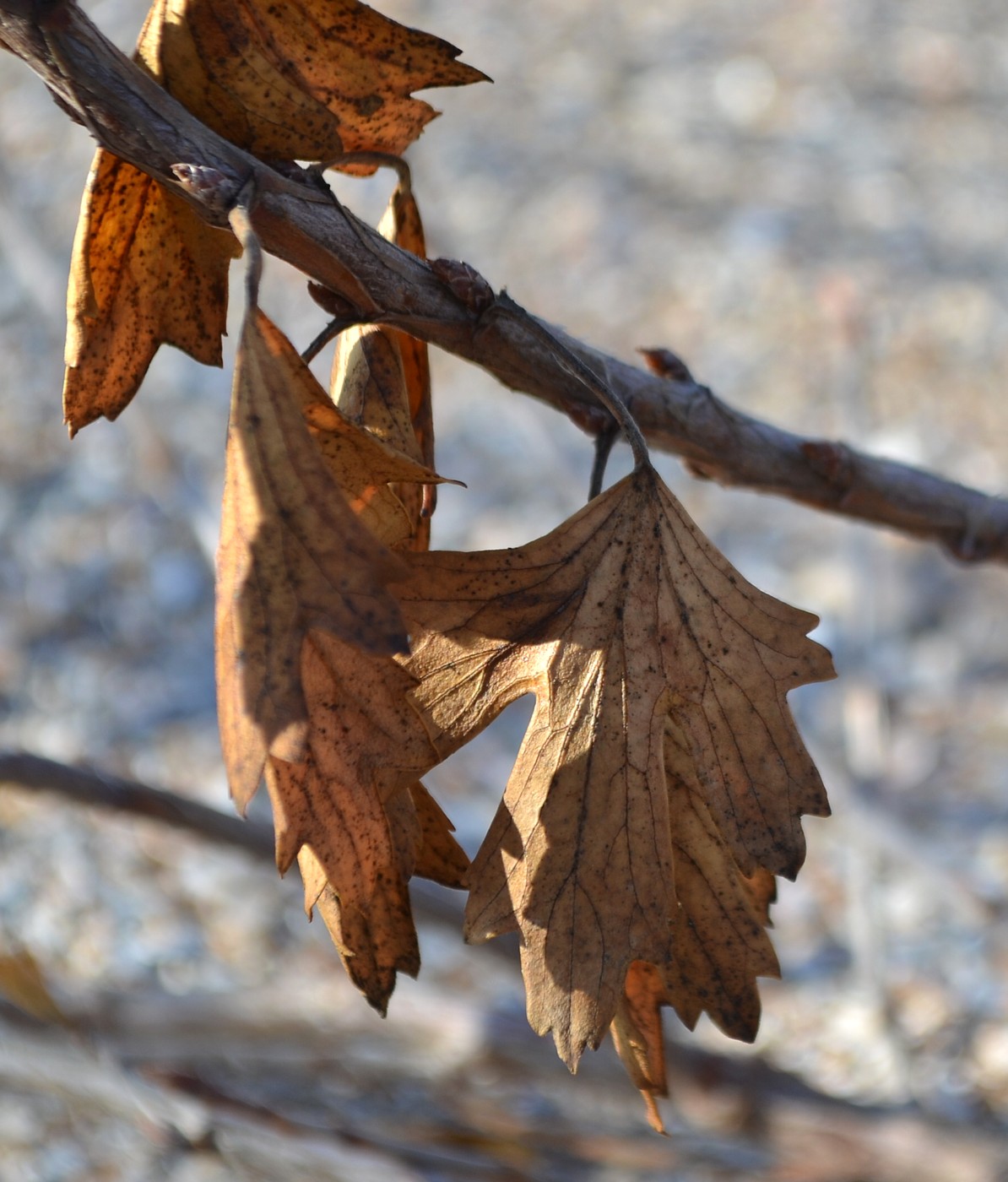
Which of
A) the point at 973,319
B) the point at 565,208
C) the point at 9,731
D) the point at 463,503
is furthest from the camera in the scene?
the point at 565,208

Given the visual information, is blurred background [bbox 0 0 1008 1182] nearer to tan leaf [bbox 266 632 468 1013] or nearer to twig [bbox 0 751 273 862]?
twig [bbox 0 751 273 862]

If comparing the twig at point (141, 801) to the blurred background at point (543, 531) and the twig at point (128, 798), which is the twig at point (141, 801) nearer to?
the twig at point (128, 798)

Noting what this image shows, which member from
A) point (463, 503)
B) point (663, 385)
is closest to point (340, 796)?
point (663, 385)

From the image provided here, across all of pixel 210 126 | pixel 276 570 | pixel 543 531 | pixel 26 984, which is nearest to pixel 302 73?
pixel 210 126

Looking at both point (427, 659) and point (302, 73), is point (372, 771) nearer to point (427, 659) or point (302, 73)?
point (427, 659)

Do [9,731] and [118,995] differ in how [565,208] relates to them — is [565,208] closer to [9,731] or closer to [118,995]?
[9,731]

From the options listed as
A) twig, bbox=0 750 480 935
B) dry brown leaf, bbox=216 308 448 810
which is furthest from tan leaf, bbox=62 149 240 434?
twig, bbox=0 750 480 935
